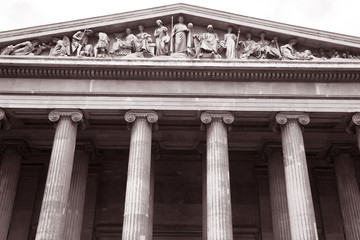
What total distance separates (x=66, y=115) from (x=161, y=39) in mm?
6147

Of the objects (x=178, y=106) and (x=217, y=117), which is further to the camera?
(x=178, y=106)

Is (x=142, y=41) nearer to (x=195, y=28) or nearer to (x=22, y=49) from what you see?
(x=195, y=28)

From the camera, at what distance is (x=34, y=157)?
2816 centimetres

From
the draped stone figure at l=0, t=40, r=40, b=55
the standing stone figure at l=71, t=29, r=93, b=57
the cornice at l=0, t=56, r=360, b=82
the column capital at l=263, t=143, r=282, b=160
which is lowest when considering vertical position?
the column capital at l=263, t=143, r=282, b=160

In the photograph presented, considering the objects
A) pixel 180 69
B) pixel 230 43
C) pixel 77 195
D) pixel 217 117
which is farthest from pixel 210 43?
pixel 77 195

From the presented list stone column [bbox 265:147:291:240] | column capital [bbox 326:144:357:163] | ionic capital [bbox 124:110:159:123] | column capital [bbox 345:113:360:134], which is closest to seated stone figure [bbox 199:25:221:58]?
ionic capital [bbox 124:110:159:123]

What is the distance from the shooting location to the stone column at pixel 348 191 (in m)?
23.7

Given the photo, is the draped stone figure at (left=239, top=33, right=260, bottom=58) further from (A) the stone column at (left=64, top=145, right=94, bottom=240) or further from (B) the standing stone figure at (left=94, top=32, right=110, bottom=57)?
(A) the stone column at (left=64, top=145, right=94, bottom=240)

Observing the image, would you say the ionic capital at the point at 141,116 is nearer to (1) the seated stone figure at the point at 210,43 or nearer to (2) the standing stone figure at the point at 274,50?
(1) the seated stone figure at the point at 210,43

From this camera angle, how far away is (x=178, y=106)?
22891 mm

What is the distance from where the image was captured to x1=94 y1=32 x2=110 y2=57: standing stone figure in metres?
23.8

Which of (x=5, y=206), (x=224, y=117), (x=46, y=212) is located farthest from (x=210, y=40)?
(x=5, y=206)

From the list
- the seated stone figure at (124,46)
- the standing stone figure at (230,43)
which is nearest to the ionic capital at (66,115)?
the seated stone figure at (124,46)

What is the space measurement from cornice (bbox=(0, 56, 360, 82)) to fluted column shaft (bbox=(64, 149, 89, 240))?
4678 millimetres
